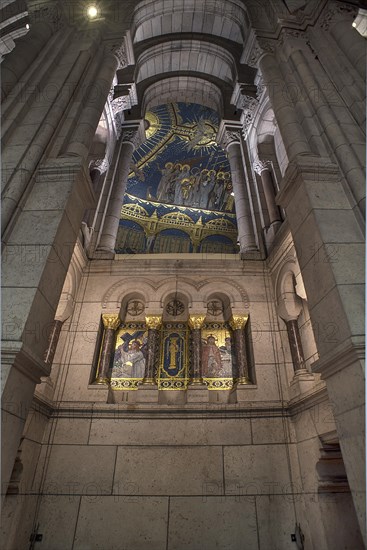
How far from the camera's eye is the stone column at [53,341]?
7.13 meters

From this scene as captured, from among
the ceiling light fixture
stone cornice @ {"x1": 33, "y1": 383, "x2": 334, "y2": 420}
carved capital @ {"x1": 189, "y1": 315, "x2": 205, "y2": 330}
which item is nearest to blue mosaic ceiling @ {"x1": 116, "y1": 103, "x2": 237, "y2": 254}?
the ceiling light fixture

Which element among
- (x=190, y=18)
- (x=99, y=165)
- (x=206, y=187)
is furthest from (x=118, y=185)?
(x=206, y=187)

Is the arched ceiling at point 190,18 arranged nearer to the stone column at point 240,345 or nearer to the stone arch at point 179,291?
the stone arch at point 179,291

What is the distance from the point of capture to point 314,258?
443cm

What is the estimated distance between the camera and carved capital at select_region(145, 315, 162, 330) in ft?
26.6

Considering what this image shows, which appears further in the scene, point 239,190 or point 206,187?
Result: point 206,187

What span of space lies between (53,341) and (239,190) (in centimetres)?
737

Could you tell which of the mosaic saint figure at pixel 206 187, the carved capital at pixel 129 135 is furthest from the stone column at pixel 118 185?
the mosaic saint figure at pixel 206 187

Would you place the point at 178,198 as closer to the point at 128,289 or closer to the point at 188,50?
the point at 188,50

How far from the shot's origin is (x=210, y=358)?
319 inches

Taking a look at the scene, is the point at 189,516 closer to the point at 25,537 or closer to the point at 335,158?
the point at 25,537

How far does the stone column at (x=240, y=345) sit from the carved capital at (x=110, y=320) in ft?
9.28

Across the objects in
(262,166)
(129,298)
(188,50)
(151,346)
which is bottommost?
(151,346)

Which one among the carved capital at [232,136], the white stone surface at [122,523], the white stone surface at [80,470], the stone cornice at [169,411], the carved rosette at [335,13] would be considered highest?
the carved capital at [232,136]
